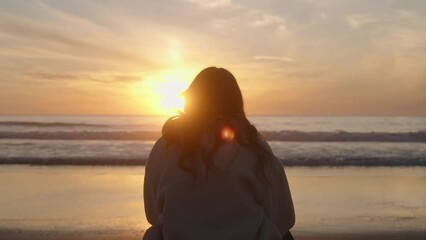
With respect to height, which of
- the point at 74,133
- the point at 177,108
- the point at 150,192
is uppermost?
the point at 177,108

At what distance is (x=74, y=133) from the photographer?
24375mm

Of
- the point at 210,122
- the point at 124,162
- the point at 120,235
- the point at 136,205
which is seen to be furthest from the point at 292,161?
the point at 210,122

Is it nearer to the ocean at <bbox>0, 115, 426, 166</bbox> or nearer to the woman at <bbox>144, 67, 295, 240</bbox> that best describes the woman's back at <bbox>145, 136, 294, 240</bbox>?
the woman at <bbox>144, 67, 295, 240</bbox>

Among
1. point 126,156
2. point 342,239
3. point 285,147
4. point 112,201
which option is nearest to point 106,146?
point 126,156

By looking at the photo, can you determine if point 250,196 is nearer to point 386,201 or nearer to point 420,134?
point 386,201

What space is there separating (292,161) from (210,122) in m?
12.4

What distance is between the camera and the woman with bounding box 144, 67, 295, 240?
2043mm

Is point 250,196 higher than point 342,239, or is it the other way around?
point 250,196

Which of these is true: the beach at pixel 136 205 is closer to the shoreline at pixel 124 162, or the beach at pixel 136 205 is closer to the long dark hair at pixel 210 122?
the shoreline at pixel 124 162

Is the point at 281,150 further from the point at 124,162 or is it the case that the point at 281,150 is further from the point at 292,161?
the point at 124,162

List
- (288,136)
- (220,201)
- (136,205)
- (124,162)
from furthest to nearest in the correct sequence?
(288,136)
(124,162)
(136,205)
(220,201)

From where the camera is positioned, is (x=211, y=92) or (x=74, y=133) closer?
(x=211, y=92)

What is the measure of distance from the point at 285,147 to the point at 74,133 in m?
9.92

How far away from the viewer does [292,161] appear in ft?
47.0
